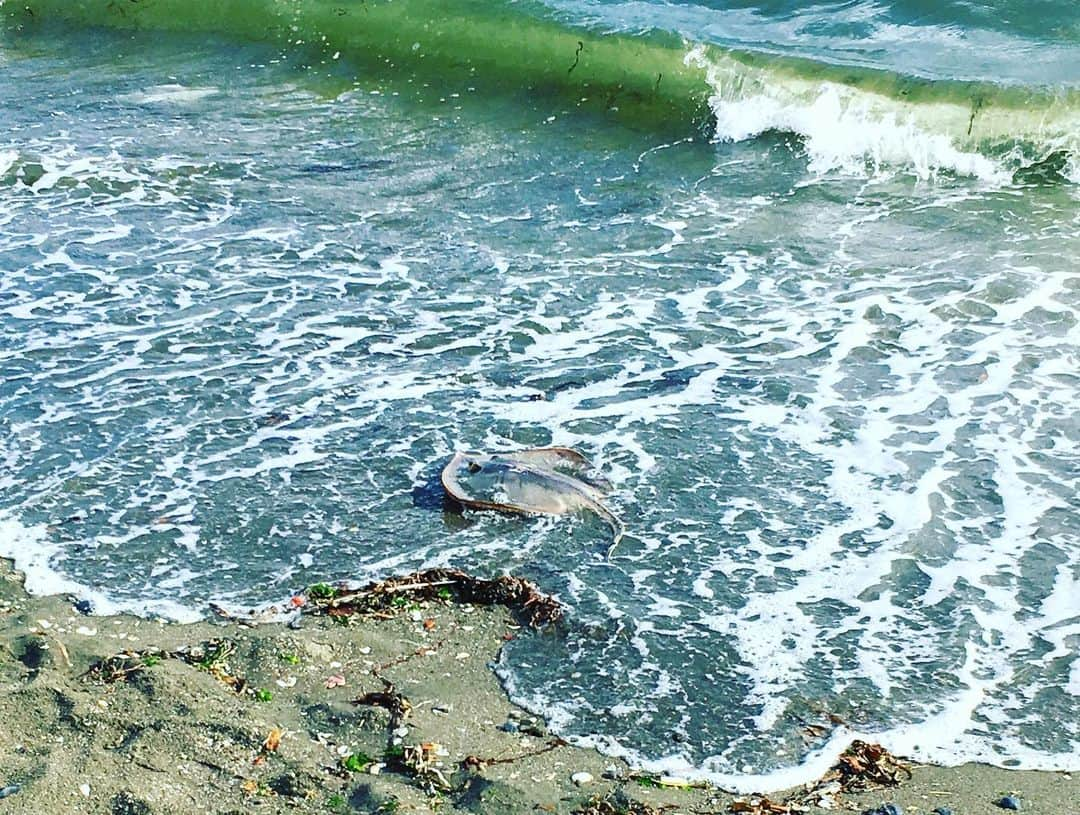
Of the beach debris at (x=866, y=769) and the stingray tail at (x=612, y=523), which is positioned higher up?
the stingray tail at (x=612, y=523)

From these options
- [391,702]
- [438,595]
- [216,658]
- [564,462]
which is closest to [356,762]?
[391,702]

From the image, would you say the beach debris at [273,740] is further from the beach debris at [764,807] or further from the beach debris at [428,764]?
the beach debris at [764,807]

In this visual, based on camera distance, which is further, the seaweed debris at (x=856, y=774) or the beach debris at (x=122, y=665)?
the beach debris at (x=122, y=665)

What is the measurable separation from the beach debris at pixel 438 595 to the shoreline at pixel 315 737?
8 cm

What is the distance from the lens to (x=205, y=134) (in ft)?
34.8

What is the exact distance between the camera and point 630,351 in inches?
272

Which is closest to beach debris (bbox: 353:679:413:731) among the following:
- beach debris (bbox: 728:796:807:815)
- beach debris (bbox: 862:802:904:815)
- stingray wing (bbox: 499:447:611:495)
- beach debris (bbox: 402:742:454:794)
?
beach debris (bbox: 402:742:454:794)

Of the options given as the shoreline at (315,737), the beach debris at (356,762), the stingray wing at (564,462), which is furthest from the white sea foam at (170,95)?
the beach debris at (356,762)

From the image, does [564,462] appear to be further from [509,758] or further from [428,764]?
[428,764]

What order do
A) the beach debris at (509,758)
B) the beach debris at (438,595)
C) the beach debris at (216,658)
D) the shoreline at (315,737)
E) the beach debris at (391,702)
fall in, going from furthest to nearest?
the beach debris at (438,595), the beach debris at (216,658), the beach debris at (391,702), the beach debris at (509,758), the shoreline at (315,737)

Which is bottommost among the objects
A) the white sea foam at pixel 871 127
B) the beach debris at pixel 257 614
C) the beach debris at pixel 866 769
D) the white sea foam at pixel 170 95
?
the beach debris at pixel 257 614

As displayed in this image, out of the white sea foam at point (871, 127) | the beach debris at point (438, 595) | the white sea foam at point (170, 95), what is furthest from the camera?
the white sea foam at point (170, 95)

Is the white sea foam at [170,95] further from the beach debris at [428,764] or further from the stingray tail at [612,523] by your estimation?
the beach debris at [428,764]

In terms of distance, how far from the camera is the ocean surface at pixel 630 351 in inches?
178
